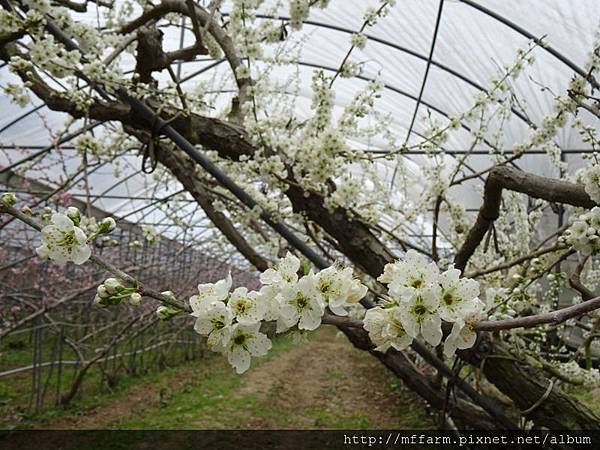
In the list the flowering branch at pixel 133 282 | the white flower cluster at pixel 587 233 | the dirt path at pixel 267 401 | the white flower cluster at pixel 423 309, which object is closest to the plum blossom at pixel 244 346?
the flowering branch at pixel 133 282

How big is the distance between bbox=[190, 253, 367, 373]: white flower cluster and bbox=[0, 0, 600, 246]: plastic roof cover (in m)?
2.91

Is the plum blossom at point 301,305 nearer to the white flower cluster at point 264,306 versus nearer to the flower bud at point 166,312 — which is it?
the white flower cluster at point 264,306

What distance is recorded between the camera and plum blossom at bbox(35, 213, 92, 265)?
996mm

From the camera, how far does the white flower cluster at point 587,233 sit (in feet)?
4.47

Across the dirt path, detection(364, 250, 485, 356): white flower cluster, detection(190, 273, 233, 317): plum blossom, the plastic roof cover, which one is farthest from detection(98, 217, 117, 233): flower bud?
the dirt path

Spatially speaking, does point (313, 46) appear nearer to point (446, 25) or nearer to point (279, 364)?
point (446, 25)

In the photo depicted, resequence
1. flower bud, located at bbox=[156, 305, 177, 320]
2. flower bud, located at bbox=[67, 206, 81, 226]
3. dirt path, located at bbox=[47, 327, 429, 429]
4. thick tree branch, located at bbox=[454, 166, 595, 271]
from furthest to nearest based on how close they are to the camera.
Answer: dirt path, located at bbox=[47, 327, 429, 429] < thick tree branch, located at bbox=[454, 166, 595, 271] < flower bud, located at bbox=[67, 206, 81, 226] < flower bud, located at bbox=[156, 305, 177, 320]

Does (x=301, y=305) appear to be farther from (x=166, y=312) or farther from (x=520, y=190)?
(x=520, y=190)

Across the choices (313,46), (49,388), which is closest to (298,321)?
(313,46)

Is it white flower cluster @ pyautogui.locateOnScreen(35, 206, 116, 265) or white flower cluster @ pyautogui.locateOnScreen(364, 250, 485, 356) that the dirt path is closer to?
white flower cluster @ pyautogui.locateOnScreen(35, 206, 116, 265)

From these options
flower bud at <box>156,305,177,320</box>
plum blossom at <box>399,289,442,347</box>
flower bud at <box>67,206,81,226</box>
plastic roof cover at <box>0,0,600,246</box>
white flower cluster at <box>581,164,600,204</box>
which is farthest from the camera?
plastic roof cover at <box>0,0,600,246</box>

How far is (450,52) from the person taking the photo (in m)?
5.52

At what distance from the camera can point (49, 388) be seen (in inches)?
293

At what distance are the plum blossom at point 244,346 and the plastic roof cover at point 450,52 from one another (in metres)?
2.99
